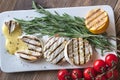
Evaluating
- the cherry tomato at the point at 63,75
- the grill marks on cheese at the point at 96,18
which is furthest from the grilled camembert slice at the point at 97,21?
the cherry tomato at the point at 63,75

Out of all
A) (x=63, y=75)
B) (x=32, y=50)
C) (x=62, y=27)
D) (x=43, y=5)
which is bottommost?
(x=63, y=75)

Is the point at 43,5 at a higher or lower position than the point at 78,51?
higher

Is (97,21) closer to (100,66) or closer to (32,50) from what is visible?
(100,66)

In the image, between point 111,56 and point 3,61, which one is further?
point 3,61

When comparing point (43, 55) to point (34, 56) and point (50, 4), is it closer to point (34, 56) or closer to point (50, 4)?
point (34, 56)

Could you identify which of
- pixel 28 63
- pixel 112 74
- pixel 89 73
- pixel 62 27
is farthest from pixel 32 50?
pixel 112 74

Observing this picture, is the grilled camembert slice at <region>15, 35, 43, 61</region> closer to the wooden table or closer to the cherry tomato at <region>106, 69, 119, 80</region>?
the wooden table

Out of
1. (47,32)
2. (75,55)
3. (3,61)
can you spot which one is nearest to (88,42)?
(75,55)
